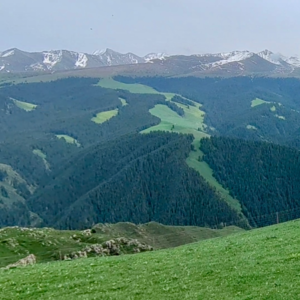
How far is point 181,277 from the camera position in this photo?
26562 mm

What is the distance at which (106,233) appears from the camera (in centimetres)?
10300

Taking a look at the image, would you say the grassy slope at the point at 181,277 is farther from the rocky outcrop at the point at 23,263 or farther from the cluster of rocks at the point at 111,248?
the cluster of rocks at the point at 111,248

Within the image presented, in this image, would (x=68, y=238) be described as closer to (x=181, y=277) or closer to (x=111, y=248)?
(x=111, y=248)

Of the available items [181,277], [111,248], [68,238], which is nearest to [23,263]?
[111,248]

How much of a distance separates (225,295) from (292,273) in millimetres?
4118

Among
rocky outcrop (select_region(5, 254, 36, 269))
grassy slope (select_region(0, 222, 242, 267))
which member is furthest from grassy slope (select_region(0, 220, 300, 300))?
grassy slope (select_region(0, 222, 242, 267))

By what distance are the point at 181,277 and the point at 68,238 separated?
2600 inches

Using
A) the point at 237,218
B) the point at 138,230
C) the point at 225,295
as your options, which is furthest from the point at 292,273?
the point at 237,218

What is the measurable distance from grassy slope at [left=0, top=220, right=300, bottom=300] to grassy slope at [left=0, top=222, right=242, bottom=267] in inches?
1289

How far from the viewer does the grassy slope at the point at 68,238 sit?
253 feet

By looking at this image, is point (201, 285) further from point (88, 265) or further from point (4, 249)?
point (4, 249)

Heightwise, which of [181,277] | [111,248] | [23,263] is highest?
[181,277]

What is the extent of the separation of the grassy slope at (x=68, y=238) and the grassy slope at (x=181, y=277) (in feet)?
107

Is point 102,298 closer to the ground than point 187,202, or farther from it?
farther from it
